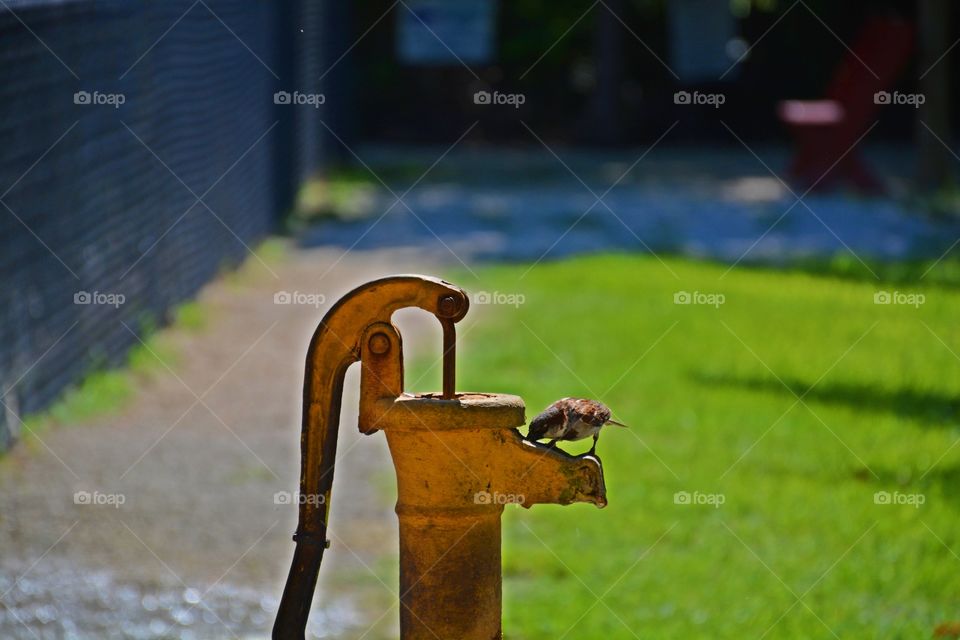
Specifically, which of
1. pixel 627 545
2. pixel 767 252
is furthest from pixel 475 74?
pixel 627 545

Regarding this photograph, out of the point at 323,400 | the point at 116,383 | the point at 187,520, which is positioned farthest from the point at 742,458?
the point at 323,400

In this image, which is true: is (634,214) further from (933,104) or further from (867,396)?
(867,396)

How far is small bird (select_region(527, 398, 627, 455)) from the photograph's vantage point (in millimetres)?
2229

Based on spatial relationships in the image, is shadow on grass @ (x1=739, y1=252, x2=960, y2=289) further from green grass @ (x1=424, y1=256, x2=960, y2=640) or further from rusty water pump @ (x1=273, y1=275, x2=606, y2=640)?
rusty water pump @ (x1=273, y1=275, x2=606, y2=640)

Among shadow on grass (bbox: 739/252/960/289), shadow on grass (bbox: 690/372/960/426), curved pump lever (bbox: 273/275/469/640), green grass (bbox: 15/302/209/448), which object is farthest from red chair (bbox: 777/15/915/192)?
curved pump lever (bbox: 273/275/469/640)

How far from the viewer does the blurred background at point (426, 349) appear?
451 centimetres

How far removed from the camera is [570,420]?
7.31 feet

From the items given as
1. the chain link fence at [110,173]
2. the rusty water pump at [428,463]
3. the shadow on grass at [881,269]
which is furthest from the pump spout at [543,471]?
the shadow on grass at [881,269]

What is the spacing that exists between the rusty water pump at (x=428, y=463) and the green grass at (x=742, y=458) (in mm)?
1867

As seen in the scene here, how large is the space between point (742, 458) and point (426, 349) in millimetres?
2601

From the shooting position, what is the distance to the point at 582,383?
694 centimetres

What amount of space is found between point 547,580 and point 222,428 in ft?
7.60

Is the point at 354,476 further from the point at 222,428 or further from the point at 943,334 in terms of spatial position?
the point at 943,334

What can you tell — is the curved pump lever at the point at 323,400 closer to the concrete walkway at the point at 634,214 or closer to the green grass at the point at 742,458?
the green grass at the point at 742,458
